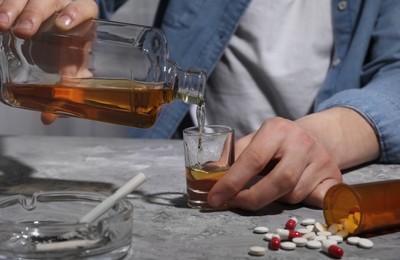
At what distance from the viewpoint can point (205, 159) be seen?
92cm

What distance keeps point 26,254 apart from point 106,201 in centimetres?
10

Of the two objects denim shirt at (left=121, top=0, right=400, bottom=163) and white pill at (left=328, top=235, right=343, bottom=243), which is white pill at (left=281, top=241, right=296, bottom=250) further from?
denim shirt at (left=121, top=0, right=400, bottom=163)

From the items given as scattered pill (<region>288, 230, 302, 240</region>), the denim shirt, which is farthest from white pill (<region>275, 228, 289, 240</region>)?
the denim shirt

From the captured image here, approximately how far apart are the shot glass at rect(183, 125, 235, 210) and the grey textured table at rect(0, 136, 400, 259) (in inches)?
1.0

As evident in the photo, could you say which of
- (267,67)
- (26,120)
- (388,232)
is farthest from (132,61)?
(26,120)

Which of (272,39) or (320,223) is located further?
(272,39)

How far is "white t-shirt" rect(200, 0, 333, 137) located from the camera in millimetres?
1475

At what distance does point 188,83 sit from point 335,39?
61 cm

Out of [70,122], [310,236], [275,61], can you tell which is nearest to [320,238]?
[310,236]

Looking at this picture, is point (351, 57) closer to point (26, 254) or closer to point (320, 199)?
point (320, 199)

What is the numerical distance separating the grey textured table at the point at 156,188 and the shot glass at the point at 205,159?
0.02 m

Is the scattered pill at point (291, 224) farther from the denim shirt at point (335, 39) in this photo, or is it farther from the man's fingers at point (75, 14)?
the denim shirt at point (335, 39)

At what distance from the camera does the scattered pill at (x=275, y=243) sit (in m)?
0.78

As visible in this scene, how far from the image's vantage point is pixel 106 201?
0.76 metres
